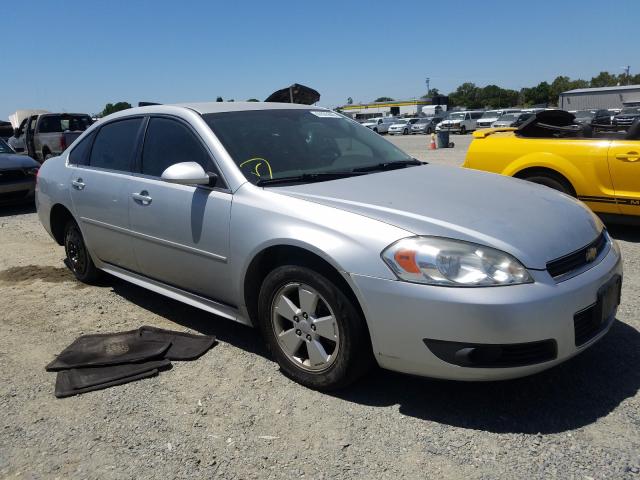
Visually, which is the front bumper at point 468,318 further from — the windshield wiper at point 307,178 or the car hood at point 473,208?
the windshield wiper at point 307,178

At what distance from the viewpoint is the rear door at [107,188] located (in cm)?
426

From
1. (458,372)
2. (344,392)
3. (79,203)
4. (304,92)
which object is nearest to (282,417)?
(344,392)

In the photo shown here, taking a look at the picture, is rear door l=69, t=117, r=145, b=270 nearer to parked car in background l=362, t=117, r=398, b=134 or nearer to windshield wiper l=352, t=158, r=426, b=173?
windshield wiper l=352, t=158, r=426, b=173

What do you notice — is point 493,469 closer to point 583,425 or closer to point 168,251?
point 583,425

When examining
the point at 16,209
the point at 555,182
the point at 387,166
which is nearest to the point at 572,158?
the point at 555,182

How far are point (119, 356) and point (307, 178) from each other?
1.66 m

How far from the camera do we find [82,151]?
4.97 m

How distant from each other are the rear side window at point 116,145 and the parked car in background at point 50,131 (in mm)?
11171

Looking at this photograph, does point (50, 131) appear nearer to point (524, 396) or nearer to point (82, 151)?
point (82, 151)

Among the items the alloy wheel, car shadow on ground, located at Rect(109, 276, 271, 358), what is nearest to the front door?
car shadow on ground, located at Rect(109, 276, 271, 358)

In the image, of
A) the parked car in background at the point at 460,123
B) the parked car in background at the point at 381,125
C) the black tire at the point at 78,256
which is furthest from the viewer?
the parked car in background at the point at 381,125

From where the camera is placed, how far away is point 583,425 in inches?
106

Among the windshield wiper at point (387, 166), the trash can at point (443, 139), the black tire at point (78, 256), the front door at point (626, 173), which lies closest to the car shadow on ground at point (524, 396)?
the windshield wiper at point (387, 166)

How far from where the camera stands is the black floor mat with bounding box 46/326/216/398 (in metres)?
3.41
